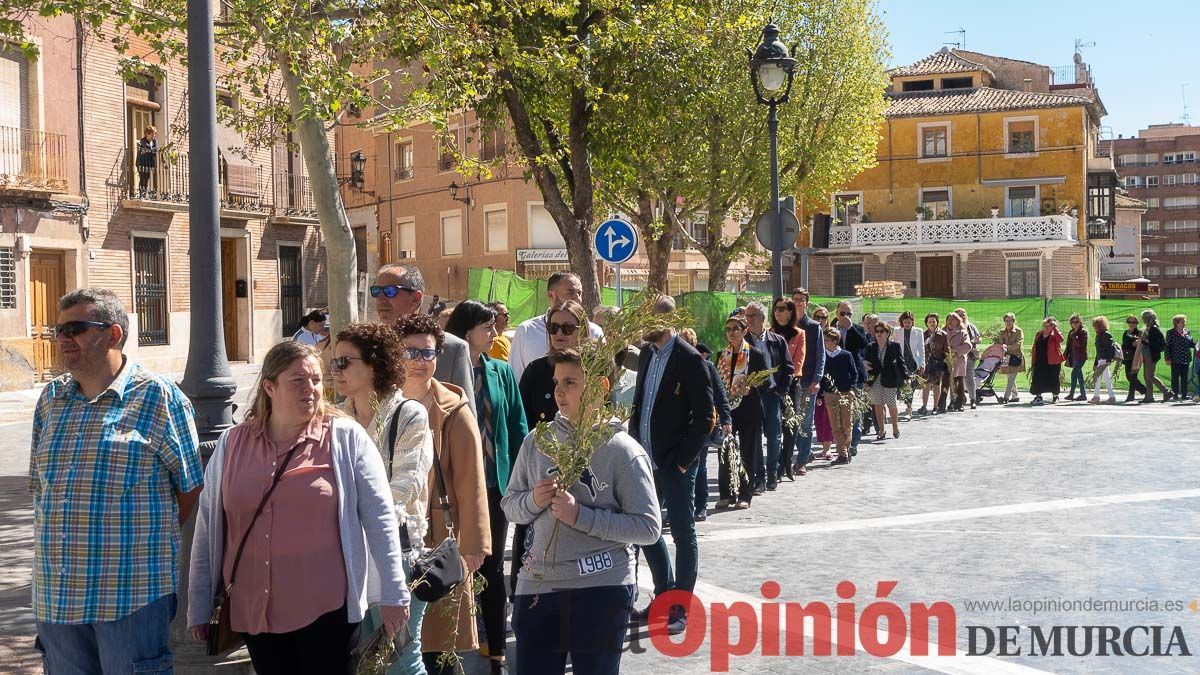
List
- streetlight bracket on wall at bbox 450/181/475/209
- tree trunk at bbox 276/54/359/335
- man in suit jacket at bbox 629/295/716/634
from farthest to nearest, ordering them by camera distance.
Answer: streetlight bracket on wall at bbox 450/181/475/209
tree trunk at bbox 276/54/359/335
man in suit jacket at bbox 629/295/716/634

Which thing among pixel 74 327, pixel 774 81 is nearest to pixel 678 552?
pixel 74 327

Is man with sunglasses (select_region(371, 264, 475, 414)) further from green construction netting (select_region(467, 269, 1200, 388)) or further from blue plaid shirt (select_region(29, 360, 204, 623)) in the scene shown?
green construction netting (select_region(467, 269, 1200, 388))

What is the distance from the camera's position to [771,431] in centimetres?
1147

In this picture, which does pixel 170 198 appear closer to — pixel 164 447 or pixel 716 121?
pixel 716 121

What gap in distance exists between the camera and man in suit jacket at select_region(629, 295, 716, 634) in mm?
6898

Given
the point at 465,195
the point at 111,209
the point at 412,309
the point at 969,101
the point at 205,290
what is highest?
the point at 969,101

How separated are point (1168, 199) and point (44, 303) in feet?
413

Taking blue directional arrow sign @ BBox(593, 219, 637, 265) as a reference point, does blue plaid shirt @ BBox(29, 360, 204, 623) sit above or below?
below

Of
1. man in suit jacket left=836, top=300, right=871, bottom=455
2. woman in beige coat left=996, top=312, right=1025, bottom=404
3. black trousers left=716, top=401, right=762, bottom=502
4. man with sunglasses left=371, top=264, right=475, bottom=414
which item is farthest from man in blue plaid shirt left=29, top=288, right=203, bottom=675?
woman in beige coat left=996, top=312, right=1025, bottom=404

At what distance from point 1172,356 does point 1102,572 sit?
16419mm

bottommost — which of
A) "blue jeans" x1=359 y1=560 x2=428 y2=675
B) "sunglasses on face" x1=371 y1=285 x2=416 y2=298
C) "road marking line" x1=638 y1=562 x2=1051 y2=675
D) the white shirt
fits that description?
"road marking line" x1=638 y1=562 x2=1051 y2=675

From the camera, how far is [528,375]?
689 centimetres

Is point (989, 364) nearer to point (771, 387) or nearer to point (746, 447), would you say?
point (771, 387)

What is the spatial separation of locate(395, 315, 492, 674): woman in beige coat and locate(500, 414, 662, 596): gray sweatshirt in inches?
13.6
